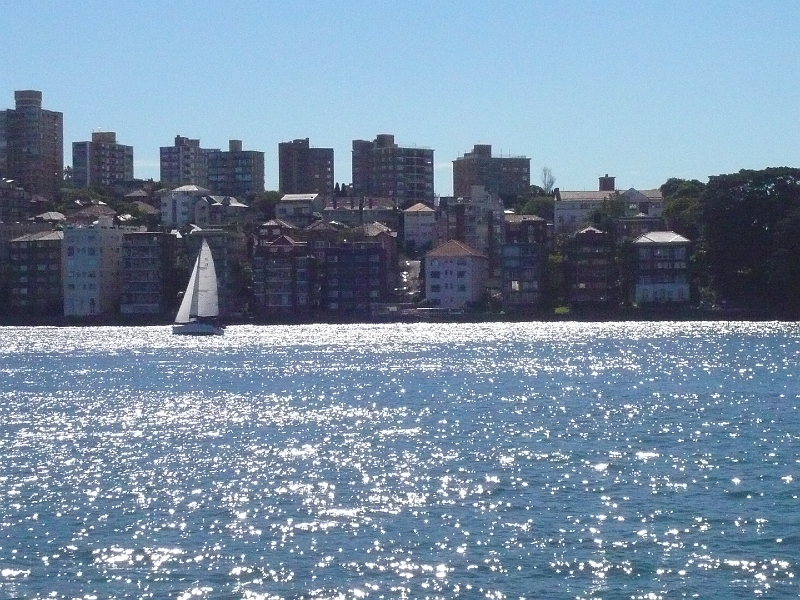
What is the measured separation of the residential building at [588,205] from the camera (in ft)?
415

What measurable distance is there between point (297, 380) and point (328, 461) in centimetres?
2453

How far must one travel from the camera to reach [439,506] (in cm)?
2480

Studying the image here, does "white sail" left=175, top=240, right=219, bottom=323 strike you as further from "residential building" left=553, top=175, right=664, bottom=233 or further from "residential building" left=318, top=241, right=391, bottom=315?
"residential building" left=553, top=175, right=664, bottom=233

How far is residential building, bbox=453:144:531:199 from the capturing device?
171500 millimetres

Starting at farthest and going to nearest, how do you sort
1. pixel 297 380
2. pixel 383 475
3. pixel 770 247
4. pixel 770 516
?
pixel 770 247 → pixel 297 380 → pixel 383 475 → pixel 770 516

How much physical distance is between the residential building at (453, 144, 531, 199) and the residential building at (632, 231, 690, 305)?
66911 mm

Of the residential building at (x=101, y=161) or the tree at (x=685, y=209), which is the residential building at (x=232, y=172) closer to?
the residential building at (x=101, y=161)

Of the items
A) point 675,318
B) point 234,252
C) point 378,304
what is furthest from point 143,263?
point 675,318

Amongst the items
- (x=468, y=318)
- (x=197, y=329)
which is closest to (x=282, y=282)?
(x=197, y=329)

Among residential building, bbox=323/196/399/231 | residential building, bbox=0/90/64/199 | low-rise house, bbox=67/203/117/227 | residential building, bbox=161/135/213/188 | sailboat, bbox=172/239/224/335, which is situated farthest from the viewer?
residential building, bbox=161/135/213/188

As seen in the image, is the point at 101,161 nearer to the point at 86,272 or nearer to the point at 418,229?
the point at 418,229

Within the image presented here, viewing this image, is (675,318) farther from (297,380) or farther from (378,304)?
(297,380)

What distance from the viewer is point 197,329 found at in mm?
93125

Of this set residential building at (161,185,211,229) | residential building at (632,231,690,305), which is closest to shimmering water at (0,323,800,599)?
residential building at (632,231,690,305)
